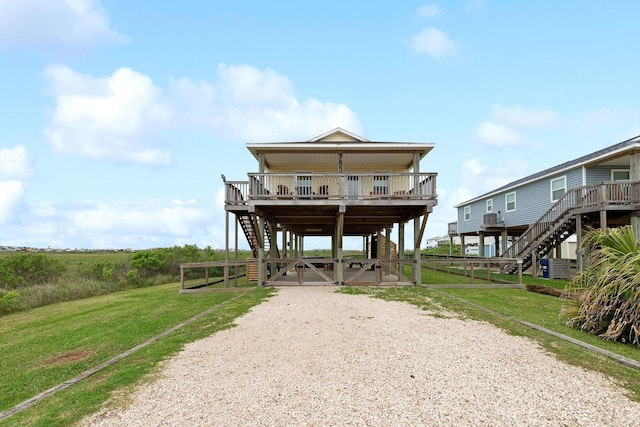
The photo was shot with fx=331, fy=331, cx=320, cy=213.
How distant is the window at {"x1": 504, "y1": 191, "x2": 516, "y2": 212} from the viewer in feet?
76.6

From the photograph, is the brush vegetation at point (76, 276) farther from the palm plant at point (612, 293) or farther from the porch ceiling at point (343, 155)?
the palm plant at point (612, 293)

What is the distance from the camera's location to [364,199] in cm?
1323

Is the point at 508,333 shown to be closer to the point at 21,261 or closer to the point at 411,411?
the point at 411,411

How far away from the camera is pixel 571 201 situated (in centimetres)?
1698

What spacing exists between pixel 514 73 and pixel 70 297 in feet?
78.7

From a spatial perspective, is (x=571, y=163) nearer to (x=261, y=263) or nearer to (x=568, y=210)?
(x=568, y=210)

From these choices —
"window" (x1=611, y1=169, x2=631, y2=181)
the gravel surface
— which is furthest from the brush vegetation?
"window" (x1=611, y1=169, x2=631, y2=181)

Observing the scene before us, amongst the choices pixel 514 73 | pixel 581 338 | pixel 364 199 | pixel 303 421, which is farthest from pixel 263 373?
pixel 514 73

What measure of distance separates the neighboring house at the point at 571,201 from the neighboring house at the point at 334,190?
308 inches

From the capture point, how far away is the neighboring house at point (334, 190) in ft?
43.2

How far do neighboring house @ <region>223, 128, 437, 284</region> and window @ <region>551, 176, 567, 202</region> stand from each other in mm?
9361

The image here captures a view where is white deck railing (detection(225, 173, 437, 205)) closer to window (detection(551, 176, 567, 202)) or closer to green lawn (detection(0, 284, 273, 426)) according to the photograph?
green lawn (detection(0, 284, 273, 426))

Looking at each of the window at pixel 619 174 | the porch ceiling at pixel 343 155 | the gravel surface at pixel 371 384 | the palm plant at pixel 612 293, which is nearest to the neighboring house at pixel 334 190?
the porch ceiling at pixel 343 155

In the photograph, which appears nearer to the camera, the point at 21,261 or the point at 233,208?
the point at 233,208
